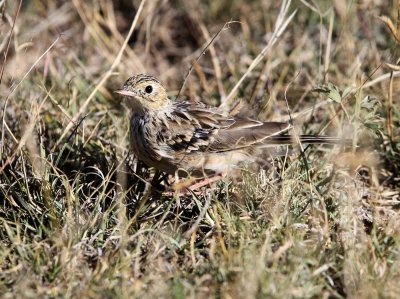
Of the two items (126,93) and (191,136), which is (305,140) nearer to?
(191,136)

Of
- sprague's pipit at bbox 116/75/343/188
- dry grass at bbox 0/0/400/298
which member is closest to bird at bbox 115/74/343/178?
sprague's pipit at bbox 116/75/343/188

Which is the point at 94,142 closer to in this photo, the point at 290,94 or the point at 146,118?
the point at 146,118

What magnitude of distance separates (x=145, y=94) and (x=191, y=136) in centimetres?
55

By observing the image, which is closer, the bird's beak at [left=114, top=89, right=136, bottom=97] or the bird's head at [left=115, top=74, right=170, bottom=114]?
the bird's beak at [left=114, top=89, right=136, bottom=97]

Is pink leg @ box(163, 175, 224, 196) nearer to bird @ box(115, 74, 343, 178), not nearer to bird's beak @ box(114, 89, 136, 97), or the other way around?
bird @ box(115, 74, 343, 178)

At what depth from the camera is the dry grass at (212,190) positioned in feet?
15.1

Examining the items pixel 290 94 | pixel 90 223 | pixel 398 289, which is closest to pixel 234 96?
pixel 290 94

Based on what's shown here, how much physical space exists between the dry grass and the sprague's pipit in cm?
23

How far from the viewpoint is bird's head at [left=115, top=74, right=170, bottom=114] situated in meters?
6.26

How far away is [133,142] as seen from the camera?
239 inches

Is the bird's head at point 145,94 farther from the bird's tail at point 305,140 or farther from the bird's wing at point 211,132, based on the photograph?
the bird's tail at point 305,140

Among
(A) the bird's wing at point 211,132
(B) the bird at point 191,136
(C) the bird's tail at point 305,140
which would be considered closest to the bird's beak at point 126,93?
(B) the bird at point 191,136

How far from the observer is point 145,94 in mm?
6312

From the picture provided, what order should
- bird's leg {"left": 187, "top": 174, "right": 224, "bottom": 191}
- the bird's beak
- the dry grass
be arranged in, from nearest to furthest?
the dry grass < bird's leg {"left": 187, "top": 174, "right": 224, "bottom": 191} < the bird's beak
